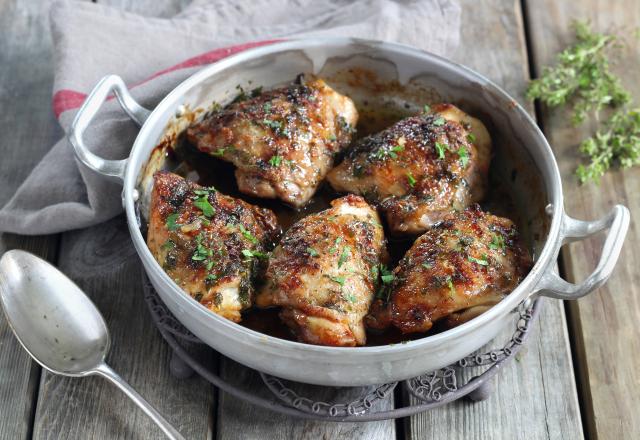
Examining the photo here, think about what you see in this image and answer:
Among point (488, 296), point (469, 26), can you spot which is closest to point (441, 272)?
point (488, 296)

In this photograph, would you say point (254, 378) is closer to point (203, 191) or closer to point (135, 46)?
point (203, 191)

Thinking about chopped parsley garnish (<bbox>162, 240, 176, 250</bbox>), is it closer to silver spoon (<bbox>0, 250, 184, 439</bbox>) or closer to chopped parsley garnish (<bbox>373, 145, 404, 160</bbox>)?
silver spoon (<bbox>0, 250, 184, 439</bbox>)

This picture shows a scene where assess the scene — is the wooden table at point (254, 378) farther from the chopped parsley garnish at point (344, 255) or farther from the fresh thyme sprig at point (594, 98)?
the chopped parsley garnish at point (344, 255)

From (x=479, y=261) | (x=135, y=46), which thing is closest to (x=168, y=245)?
(x=479, y=261)

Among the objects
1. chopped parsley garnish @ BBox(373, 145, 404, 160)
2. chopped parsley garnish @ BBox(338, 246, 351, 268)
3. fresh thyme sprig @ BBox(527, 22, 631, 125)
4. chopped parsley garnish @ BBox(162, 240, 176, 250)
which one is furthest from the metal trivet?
fresh thyme sprig @ BBox(527, 22, 631, 125)

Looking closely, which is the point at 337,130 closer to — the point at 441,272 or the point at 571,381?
the point at 441,272

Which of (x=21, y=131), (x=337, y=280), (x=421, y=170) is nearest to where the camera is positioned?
(x=337, y=280)
